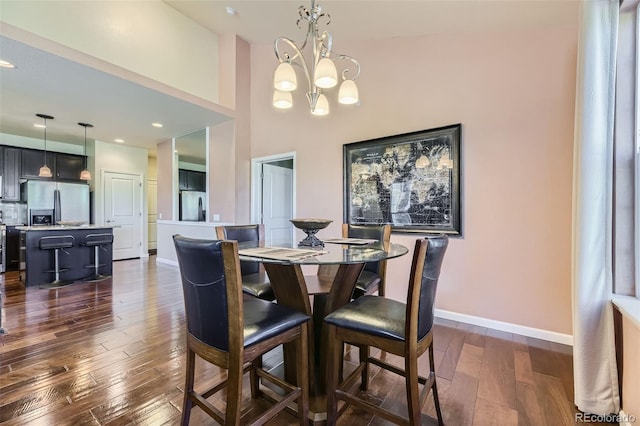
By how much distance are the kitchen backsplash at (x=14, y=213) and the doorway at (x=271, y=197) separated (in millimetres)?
4514

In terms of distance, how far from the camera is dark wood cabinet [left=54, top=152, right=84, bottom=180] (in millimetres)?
5910

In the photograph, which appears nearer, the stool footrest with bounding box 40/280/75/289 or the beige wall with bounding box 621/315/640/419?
the beige wall with bounding box 621/315/640/419

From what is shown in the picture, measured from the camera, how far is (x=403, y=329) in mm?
1264

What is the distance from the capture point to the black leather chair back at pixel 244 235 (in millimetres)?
2237

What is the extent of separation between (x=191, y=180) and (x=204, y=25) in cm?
270

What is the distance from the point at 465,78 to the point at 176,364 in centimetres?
348

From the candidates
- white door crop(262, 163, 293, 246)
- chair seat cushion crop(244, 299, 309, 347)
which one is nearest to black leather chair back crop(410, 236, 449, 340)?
chair seat cushion crop(244, 299, 309, 347)

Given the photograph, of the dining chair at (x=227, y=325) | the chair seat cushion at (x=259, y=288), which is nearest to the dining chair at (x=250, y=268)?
the chair seat cushion at (x=259, y=288)

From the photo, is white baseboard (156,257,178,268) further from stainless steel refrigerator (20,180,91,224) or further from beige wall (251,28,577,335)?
beige wall (251,28,577,335)

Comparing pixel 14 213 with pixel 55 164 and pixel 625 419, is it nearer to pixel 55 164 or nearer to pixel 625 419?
pixel 55 164

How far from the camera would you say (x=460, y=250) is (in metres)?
2.84

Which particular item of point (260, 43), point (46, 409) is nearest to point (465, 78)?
point (260, 43)

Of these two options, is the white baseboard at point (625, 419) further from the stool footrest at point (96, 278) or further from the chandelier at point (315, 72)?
the stool footrest at point (96, 278)

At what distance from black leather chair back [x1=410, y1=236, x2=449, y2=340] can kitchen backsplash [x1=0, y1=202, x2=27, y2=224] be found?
7.26 metres
